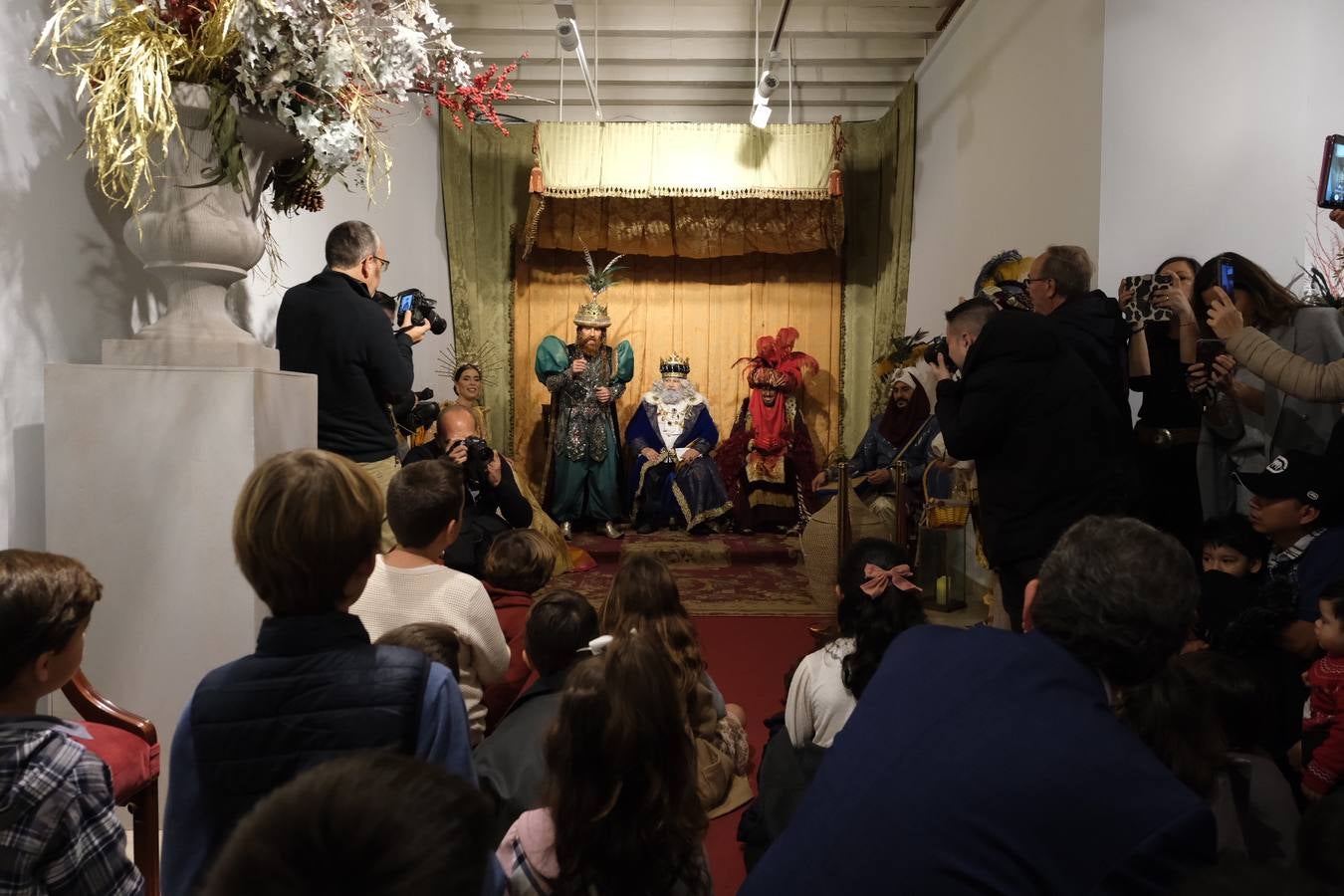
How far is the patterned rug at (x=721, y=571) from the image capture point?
4.78 metres

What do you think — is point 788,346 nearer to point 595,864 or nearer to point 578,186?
point 578,186

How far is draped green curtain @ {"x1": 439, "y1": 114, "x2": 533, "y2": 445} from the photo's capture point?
678cm

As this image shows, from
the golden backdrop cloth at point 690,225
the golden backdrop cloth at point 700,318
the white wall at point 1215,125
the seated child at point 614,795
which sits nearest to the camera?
the seated child at point 614,795

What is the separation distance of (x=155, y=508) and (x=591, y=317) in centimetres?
450

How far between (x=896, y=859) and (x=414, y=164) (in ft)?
19.2

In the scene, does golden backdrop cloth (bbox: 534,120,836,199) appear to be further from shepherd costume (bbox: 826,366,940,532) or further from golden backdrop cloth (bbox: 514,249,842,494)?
shepherd costume (bbox: 826,366,940,532)

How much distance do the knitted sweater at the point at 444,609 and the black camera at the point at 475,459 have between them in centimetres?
132

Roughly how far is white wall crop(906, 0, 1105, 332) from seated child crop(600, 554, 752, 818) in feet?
7.62

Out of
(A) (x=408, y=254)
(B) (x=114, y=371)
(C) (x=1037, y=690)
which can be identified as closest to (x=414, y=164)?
(A) (x=408, y=254)

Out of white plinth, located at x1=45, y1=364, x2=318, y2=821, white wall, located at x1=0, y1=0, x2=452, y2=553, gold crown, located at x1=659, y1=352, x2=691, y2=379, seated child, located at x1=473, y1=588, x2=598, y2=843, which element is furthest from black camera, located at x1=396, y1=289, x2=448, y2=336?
gold crown, located at x1=659, y1=352, x2=691, y2=379

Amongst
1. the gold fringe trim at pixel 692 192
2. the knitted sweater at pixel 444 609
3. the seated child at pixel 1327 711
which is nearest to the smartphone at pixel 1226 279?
the seated child at pixel 1327 711

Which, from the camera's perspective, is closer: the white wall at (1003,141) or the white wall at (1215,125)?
the white wall at (1215,125)

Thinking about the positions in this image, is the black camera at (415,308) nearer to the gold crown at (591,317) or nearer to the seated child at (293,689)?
the seated child at (293,689)

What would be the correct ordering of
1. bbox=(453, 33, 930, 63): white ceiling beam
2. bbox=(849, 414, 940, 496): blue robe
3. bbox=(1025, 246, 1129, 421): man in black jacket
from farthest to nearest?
1. bbox=(453, 33, 930, 63): white ceiling beam
2. bbox=(849, 414, 940, 496): blue robe
3. bbox=(1025, 246, 1129, 421): man in black jacket
